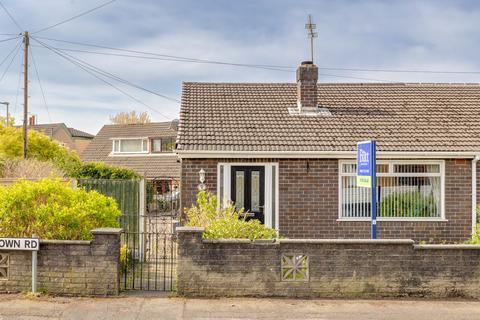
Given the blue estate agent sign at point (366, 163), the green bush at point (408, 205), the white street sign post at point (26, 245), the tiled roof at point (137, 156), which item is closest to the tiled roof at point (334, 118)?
the green bush at point (408, 205)

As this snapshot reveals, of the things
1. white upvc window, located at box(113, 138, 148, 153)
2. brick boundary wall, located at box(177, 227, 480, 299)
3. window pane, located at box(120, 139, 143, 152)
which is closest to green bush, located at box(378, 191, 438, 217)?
brick boundary wall, located at box(177, 227, 480, 299)

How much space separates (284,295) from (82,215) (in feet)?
11.9

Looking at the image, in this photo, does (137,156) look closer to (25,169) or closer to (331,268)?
(25,169)

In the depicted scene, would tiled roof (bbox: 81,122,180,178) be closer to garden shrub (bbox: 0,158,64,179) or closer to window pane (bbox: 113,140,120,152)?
window pane (bbox: 113,140,120,152)

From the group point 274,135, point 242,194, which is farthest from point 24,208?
point 274,135

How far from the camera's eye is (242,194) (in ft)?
39.7

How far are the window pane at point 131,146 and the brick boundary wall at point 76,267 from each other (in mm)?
28854

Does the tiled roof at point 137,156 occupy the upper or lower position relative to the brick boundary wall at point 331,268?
upper

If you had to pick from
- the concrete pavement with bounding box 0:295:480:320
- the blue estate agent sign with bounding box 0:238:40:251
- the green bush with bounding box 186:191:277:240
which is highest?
the green bush with bounding box 186:191:277:240

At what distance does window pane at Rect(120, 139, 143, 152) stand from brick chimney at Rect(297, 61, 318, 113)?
77.1 ft

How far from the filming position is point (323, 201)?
1192cm

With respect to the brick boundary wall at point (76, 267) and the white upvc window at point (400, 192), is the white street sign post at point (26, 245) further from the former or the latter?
the white upvc window at point (400, 192)

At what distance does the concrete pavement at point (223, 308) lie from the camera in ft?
22.4

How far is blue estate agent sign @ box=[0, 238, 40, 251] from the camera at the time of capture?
24.7 ft
